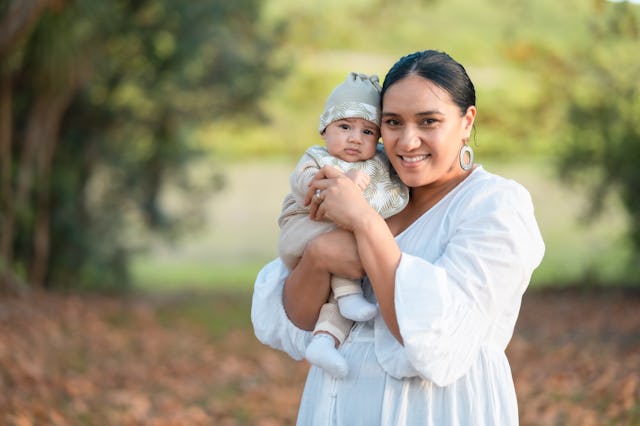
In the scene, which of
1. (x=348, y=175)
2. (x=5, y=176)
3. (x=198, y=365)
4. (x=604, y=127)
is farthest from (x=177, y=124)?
(x=348, y=175)

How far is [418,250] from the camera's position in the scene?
2113 mm

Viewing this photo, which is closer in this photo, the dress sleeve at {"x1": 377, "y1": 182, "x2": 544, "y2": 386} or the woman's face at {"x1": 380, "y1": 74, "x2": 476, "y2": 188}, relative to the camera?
the dress sleeve at {"x1": 377, "y1": 182, "x2": 544, "y2": 386}

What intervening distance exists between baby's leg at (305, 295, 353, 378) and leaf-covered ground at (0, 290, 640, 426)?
130 inches

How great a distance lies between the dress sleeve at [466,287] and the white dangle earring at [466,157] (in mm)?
117

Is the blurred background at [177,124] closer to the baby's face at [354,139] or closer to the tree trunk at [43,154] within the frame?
the tree trunk at [43,154]

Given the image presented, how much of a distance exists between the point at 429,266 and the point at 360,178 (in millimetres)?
344

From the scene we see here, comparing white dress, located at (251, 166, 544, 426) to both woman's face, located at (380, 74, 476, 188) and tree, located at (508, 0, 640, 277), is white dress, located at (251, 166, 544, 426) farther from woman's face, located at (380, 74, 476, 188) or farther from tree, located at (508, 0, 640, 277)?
tree, located at (508, 0, 640, 277)

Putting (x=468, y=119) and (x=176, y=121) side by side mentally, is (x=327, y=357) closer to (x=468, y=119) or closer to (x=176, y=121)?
(x=468, y=119)

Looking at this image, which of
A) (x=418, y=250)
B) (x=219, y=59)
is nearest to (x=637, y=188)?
(x=219, y=59)

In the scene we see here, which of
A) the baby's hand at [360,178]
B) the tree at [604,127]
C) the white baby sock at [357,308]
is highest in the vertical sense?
the tree at [604,127]

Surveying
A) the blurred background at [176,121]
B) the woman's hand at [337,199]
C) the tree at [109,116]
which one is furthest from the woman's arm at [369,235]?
the tree at [109,116]

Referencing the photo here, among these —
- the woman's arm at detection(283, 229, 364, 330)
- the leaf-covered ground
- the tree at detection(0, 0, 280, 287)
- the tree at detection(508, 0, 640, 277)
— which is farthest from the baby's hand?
the tree at detection(508, 0, 640, 277)

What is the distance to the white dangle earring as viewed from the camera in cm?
214

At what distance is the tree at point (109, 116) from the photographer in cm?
1084
